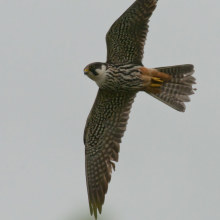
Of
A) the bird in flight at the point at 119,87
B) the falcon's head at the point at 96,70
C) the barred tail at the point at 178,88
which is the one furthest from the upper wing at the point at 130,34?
the barred tail at the point at 178,88

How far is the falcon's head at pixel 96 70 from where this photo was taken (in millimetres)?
8078

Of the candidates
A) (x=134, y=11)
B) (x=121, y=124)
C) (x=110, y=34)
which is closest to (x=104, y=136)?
(x=121, y=124)

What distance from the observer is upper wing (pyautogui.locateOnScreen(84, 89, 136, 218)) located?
8742mm

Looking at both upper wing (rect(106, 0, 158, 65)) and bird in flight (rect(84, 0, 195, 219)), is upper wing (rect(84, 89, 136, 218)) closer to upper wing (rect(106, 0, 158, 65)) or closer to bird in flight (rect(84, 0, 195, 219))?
bird in flight (rect(84, 0, 195, 219))

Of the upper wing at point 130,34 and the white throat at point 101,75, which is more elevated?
the upper wing at point 130,34

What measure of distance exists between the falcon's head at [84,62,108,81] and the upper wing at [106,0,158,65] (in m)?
0.38

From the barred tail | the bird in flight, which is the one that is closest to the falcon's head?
the bird in flight

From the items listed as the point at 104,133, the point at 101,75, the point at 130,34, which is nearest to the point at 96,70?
the point at 101,75

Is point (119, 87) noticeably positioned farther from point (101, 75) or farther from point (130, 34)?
point (130, 34)

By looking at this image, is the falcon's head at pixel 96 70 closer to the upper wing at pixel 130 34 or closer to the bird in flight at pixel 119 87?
the bird in flight at pixel 119 87

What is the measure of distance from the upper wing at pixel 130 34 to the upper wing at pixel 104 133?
85cm

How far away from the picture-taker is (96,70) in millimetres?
8078

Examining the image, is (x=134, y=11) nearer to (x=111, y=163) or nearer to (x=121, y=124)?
(x=121, y=124)

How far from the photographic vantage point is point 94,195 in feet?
28.0
